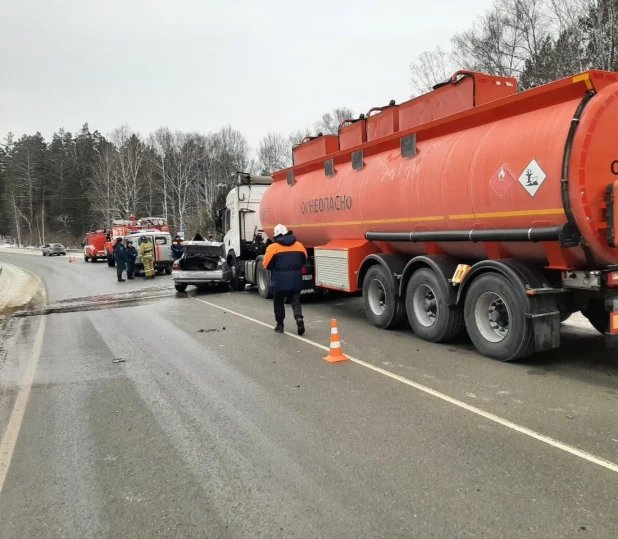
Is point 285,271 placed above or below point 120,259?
below

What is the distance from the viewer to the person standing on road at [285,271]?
8297mm

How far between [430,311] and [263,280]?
688 centimetres

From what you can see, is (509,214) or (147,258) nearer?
(509,214)

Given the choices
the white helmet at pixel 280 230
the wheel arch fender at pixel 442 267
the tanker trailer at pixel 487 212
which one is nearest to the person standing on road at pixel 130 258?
the tanker trailer at pixel 487 212

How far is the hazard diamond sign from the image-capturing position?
5.82 metres

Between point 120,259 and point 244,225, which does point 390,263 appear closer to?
point 244,225

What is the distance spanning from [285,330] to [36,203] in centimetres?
8570

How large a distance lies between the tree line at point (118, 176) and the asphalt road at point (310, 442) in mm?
34314

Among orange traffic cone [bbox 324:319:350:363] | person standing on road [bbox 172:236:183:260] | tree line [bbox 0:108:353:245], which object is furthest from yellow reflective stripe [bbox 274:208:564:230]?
tree line [bbox 0:108:353:245]

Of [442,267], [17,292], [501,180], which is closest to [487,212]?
[501,180]

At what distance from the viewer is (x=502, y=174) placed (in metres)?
5.89

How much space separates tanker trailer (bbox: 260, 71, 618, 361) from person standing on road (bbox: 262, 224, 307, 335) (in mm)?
1220

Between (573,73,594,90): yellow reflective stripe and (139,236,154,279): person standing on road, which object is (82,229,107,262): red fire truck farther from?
(573,73,594,90): yellow reflective stripe

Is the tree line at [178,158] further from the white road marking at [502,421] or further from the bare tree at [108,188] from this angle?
the white road marking at [502,421]
